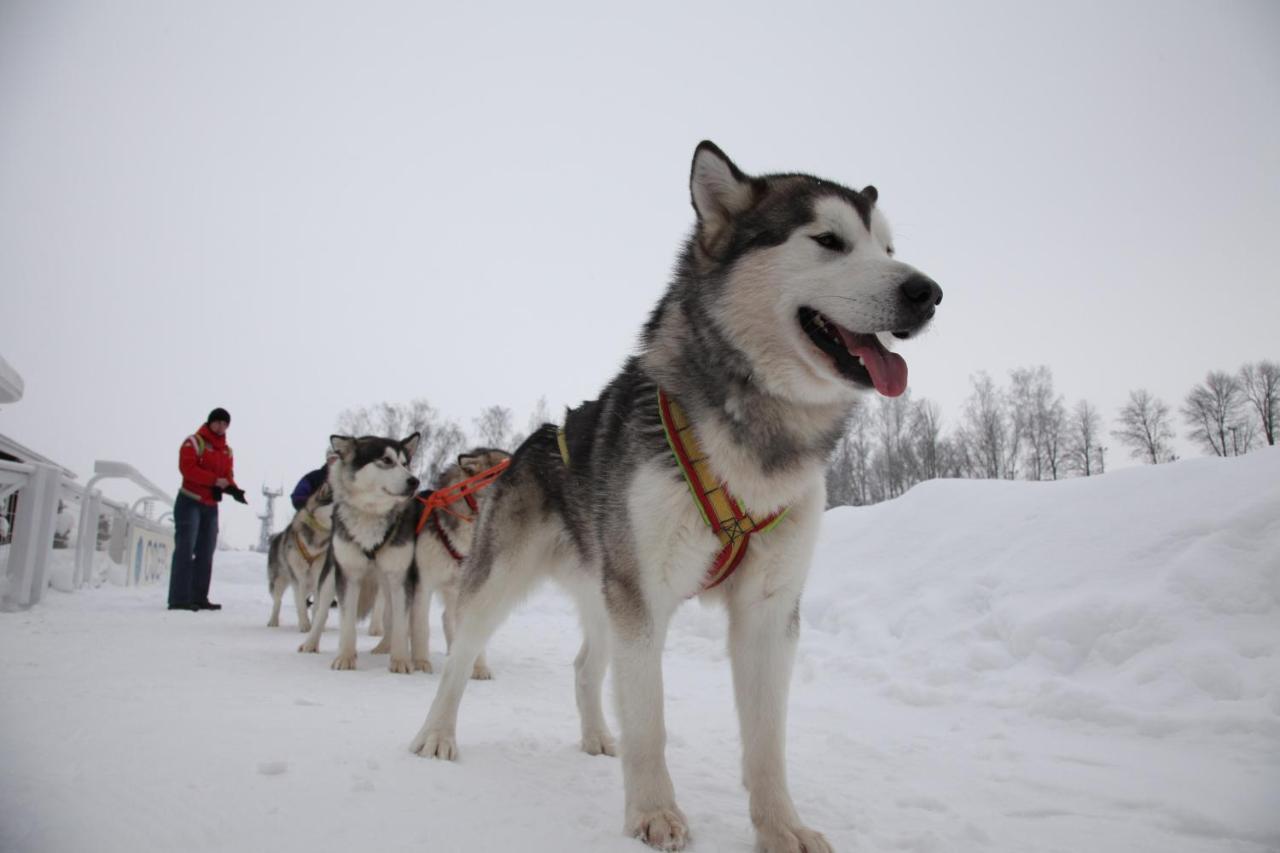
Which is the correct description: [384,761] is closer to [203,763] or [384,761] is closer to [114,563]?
[203,763]

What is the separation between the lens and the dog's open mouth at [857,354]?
77.7 inches

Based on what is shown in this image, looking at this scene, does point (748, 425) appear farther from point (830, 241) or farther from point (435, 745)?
point (435, 745)

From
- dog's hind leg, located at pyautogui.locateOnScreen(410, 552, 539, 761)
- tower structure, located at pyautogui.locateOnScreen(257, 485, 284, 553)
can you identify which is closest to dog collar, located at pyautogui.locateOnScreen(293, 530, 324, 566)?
dog's hind leg, located at pyautogui.locateOnScreen(410, 552, 539, 761)

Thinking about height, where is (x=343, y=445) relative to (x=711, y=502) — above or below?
above

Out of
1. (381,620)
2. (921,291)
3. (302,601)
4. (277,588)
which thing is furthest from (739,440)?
(277,588)

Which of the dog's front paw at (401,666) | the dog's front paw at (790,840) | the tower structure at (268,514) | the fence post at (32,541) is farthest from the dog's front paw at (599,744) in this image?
the tower structure at (268,514)

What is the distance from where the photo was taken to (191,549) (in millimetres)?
7812

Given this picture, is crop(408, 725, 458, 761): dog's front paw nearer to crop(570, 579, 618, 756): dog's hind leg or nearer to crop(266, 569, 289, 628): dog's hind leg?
crop(570, 579, 618, 756): dog's hind leg

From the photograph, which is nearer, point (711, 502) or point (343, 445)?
point (711, 502)

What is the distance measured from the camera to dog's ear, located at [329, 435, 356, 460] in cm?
617

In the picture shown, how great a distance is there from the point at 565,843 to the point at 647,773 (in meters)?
0.30

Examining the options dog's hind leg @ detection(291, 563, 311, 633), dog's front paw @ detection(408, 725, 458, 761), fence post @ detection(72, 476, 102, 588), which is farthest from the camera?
fence post @ detection(72, 476, 102, 588)

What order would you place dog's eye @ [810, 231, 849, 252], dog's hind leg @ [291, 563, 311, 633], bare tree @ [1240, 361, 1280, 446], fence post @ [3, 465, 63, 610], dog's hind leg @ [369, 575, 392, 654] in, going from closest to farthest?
1. dog's eye @ [810, 231, 849, 252]
2. dog's hind leg @ [369, 575, 392, 654]
3. fence post @ [3, 465, 63, 610]
4. dog's hind leg @ [291, 563, 311, 633]
5. bare tree @ [1240, 361, 1280, 446]

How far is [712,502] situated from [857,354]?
0.66m
